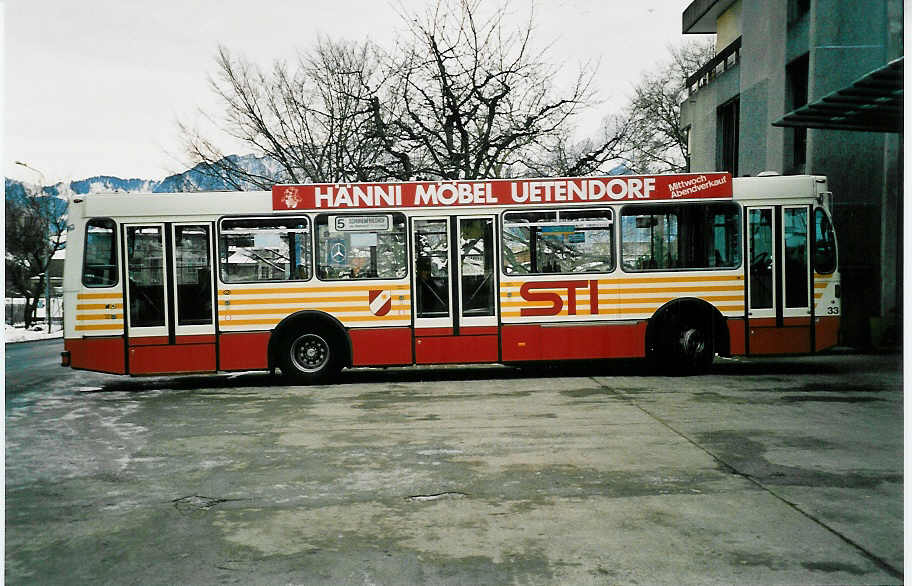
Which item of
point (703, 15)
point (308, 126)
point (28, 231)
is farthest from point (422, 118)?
point (28, 231)

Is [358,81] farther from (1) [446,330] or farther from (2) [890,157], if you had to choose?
(2) [890,157]

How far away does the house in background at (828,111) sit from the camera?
445 inches

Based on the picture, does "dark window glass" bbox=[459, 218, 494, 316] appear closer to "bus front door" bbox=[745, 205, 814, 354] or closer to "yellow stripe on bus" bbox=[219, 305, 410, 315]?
"yellow stripe on bus" bbox=[219, 305, 410, 315]

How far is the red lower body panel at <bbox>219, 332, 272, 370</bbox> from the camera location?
38.7 feet

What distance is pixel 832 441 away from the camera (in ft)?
23.8

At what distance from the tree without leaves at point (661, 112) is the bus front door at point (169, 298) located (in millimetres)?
10501

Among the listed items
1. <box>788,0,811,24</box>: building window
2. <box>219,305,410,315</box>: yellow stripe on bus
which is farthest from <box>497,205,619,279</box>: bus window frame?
<box>788,0,811,24</box>: building window

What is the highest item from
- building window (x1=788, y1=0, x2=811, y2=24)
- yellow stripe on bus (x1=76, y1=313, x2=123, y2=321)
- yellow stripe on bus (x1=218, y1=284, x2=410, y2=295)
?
building window (x1=788, y1=0, x2=811, y2=24)

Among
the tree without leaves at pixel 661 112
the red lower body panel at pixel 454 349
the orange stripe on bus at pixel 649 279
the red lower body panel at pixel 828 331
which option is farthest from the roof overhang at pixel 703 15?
the red lower body panel at pixel 454 349

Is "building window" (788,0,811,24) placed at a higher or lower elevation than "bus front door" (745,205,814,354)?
higher

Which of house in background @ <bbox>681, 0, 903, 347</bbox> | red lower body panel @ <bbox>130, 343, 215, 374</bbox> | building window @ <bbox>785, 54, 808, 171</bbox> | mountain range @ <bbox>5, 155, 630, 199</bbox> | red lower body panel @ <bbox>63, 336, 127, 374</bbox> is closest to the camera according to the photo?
mountain range @ <bbox>5, 155, 630, 199</bbox>

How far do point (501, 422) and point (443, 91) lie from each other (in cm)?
1578

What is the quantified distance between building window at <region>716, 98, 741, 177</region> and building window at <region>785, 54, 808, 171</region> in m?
1.88

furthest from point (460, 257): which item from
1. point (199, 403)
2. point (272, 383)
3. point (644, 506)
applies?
point (644, 506)
